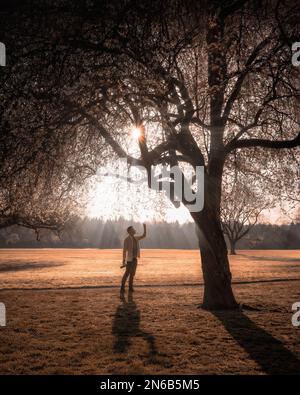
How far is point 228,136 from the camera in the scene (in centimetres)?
1460

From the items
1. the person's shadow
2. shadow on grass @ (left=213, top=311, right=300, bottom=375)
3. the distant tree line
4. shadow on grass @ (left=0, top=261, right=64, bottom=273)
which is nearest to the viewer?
shadow on grass @ (left=213, top=311, right=300, bottom=375)

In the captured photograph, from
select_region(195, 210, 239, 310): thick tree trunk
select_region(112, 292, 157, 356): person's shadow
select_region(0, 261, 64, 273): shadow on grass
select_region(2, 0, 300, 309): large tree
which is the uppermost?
select_region(2, 0, 300, 309): large tree

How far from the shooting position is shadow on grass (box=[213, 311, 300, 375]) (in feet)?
22.6

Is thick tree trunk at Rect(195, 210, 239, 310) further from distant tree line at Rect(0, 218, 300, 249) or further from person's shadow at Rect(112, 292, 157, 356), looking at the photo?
distant tree line at Rect(0, 218, 300, 249)

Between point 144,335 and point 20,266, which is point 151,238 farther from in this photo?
point 144,335

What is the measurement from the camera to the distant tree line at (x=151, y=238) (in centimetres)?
10088

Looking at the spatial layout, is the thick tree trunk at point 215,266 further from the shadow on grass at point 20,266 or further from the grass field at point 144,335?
the shadow on grass at point 20,266

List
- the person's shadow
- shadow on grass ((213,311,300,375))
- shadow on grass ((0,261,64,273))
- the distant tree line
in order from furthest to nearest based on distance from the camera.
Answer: the distant tree line → shadow on grass ((0,261,64,273)) → the person's shadow → shadow on grass ((213,311,300,375))

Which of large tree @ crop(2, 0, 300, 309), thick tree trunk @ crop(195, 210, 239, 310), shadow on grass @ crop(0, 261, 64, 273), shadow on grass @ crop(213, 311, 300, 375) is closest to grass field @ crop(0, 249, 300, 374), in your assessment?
shadow on grass @ crop(213, 311, 300, 375)

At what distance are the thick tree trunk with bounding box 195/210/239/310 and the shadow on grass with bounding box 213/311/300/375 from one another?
96 centimetres

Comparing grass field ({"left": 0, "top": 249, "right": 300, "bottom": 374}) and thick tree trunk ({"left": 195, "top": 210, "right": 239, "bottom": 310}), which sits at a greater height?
thick tree trunk ({"left": 195, "top": 210, "right": 239, "bottom": 310})

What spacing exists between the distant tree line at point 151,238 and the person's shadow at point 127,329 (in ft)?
262

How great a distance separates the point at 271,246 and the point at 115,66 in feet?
347
